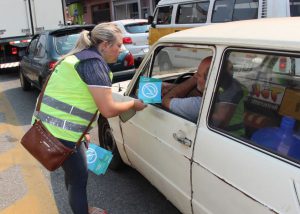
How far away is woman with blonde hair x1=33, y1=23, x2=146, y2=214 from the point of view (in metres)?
2.41

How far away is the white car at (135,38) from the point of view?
35.2 ft

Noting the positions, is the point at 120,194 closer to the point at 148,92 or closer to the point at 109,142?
the point at 109,142

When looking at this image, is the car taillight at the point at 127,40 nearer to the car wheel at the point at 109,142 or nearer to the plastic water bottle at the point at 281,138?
the car wheel at the point at 109,142

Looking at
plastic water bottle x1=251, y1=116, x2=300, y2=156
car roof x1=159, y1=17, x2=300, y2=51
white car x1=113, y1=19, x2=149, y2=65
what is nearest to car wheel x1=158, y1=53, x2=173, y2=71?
car roof x1=159, y1=17, x2=300, y2=51

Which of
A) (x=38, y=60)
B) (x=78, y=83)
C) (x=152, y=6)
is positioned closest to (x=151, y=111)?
(x=78, y=83)

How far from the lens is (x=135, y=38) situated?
10859 mm

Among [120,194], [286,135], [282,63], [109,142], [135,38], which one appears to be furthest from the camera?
[135,38]

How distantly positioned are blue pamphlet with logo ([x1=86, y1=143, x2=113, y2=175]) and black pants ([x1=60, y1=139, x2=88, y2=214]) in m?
0.09

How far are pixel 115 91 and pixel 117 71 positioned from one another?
11.3 feet

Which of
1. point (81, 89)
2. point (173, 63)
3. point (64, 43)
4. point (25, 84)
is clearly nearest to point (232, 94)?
point (81, 89)

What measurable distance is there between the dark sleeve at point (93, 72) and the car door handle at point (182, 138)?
553 millimetres

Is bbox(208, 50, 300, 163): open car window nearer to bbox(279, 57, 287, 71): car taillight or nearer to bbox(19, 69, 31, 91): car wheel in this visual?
bbox(279, 57, 287, 71): car taillight

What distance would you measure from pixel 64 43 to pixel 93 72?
4829 mm

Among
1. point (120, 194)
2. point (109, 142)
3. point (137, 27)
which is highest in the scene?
point (137, 27)
